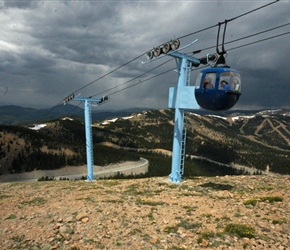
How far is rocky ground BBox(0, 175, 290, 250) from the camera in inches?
374

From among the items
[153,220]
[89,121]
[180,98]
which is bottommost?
[153,220]

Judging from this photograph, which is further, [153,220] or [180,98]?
[180,98]

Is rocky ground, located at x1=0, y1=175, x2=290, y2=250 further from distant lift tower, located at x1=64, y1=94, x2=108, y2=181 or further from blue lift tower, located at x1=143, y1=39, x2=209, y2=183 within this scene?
distant lift tower, located at x1=64, y1=94, x2=108, y2=181

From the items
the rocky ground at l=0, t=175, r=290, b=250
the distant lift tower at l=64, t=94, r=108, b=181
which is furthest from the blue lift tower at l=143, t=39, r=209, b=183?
the distant lift tower at l=64, t=94, r=108, b=181

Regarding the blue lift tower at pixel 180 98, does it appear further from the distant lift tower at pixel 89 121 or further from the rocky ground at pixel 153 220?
the distant lift tower at pixel 89 121

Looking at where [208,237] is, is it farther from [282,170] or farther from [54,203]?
[282,170]

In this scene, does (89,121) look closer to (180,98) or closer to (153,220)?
(180,98)

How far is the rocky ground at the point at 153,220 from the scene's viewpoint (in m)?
9.51

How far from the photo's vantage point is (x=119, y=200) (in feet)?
48.8

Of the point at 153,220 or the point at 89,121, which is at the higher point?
the point at 89,121

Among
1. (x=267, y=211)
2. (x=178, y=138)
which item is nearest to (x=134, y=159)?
(x=178, y=138)

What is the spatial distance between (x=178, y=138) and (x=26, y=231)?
1332cm

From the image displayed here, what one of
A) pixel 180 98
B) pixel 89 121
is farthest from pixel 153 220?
pixel 89 121

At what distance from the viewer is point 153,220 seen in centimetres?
1142
